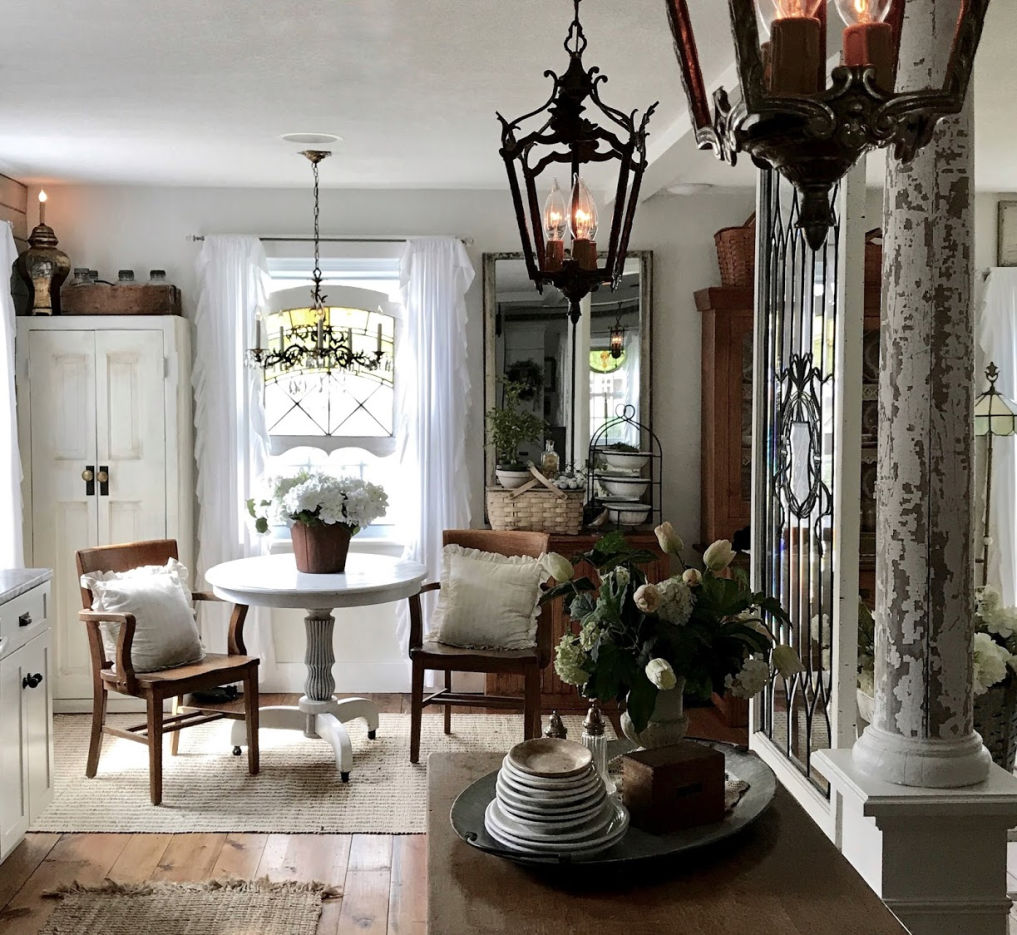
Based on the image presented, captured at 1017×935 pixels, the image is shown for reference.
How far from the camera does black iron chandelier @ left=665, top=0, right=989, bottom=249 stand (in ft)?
3.09

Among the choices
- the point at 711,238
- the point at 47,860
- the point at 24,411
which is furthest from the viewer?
the point at 711,238

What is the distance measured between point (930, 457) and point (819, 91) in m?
1.25

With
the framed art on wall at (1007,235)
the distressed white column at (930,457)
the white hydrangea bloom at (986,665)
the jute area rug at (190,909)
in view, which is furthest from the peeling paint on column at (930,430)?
the framed art on wall at (1007,235)

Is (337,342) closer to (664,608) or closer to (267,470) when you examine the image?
(267,470)

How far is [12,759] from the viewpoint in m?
3.55

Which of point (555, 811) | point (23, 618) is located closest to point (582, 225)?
point (555, 811)

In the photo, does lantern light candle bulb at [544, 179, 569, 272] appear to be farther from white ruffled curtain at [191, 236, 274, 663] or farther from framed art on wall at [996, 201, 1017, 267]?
framed art on wall at [996, 201, 1017, 267]

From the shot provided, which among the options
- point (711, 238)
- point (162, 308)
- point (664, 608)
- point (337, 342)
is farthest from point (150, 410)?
point (664, 608)

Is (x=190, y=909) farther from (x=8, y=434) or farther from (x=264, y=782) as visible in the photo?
(x=8, y=434)

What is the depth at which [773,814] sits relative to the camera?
193cm

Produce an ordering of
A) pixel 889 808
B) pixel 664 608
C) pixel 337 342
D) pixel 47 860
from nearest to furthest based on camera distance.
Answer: pixel 664 608 < pixel 889 808 < pixel 47 860 < pixel 337 342

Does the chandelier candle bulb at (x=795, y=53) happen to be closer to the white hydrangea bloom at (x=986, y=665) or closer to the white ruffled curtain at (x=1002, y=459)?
the white hydrangea bloom at (x=986, y=665)

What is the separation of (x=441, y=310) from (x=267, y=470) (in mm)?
1186

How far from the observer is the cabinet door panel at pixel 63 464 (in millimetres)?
5234
